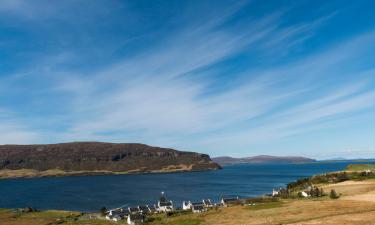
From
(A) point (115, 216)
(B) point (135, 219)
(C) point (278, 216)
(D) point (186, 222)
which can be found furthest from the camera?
(A) point (115, 216)

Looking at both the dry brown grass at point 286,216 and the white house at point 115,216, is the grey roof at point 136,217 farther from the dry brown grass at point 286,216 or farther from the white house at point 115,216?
the white house at point 115,216

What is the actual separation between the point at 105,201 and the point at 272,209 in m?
88.4

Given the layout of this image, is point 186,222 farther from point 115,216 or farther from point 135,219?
point 115,216

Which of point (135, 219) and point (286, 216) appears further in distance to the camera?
point (135, 219)

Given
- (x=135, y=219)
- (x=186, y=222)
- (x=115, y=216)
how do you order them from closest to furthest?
(x=186, y=222) < (x=135, y=219) < (x=115, y=216)

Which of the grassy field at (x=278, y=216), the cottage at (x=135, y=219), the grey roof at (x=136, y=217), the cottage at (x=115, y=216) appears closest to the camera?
the grassy field at (x=278, y=216)

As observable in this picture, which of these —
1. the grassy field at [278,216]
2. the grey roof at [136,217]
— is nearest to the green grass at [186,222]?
the grassy field at [278,216]

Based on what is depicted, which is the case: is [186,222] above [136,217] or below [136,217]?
below

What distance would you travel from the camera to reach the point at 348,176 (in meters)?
142

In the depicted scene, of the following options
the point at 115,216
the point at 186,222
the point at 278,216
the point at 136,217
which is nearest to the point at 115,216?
the point at 115,216

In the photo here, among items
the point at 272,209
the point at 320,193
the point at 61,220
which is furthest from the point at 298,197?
the point at 61,220

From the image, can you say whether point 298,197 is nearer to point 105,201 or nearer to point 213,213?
point 213,213

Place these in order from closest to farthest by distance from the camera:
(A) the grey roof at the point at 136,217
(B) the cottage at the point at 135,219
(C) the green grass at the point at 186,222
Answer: (C) the green grass at the point at 186,222 → (B) the cottage at the point at 135,219 → (A) the grey roof at the point at 136,217

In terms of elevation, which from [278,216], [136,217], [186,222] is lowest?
[186,222]
